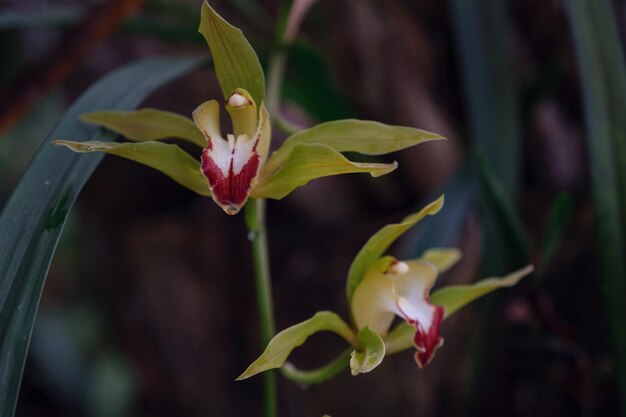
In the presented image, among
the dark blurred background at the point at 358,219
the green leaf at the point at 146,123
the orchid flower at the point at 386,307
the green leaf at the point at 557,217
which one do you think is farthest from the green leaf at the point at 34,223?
the green leaf at the point at 557,217

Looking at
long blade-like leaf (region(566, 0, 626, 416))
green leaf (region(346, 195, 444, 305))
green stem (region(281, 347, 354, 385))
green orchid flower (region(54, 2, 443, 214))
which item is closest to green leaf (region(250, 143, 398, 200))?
green orchid flower (region(54, 2, 443, 214))

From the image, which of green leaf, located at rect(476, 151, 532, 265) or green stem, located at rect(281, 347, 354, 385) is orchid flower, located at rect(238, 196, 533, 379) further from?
green leaf, located at rect(476, 151, 532, 265)

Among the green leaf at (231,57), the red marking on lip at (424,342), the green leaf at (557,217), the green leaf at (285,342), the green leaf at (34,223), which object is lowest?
the red marking on lip at (424,342)

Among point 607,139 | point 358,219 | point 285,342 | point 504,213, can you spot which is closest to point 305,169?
point 285,342

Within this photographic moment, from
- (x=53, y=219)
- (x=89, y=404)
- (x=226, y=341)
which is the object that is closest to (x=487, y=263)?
(x=53, y=219)

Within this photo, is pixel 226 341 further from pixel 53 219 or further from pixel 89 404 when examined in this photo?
pixel 53 219

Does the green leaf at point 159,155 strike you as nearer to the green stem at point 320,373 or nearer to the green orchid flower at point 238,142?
the green orchid flower at point 238,142
